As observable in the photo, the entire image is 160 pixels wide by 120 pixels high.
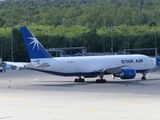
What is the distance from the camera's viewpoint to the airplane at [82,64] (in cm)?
5706

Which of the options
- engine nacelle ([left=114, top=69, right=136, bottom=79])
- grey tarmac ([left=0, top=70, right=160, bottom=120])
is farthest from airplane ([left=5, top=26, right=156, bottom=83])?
grey tarmac ([left=0, top=70, right=160, bottom=120])

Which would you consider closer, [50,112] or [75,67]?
[50,112]

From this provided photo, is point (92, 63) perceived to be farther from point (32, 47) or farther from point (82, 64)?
point (32, 47)

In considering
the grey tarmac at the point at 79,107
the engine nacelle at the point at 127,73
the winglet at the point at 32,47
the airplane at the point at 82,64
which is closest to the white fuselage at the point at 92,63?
the airplane at the point at 82,64

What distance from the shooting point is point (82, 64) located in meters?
59.6

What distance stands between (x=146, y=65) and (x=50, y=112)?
111 feet

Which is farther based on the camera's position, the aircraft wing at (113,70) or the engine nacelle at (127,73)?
the aircraft wing at (113,70)

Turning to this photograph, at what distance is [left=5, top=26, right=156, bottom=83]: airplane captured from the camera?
57.1m

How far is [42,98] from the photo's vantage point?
39625 mm

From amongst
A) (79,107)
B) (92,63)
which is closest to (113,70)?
(92,63)

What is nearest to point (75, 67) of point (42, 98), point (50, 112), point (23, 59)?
point (42, 98)

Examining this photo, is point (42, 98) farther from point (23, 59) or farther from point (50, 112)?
point (23, 59)

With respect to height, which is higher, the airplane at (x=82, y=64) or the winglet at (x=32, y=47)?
the winglet at (x=32, y=47)

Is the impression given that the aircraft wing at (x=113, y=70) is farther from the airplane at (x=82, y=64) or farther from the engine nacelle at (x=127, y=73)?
the engine nacelle at (x=127, y=73)
